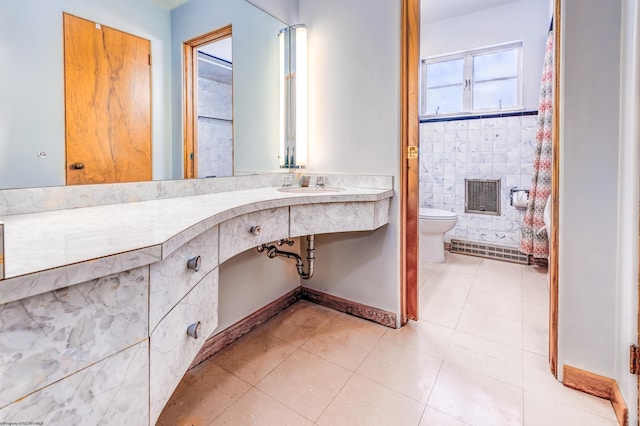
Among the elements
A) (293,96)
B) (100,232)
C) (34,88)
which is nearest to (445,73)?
(293,96)

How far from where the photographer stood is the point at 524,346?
1.66m

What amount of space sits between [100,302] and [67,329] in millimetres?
57

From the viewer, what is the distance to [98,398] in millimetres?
536

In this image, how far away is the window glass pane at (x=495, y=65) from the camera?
3.17 meters

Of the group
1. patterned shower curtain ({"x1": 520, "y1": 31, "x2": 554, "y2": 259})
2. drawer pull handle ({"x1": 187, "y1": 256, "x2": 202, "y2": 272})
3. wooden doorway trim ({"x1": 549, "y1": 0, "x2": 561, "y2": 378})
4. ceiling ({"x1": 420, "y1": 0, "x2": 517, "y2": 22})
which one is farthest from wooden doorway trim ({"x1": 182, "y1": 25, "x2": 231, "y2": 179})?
Answer: patterned shower curtain ({"x1": 520, "y1": 31, "x2": 554, "y2": 259})

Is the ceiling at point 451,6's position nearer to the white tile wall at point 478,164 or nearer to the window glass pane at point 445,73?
the window glass pane at point 445,73

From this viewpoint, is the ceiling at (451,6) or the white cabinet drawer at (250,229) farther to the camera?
the ceiling at (451,6)

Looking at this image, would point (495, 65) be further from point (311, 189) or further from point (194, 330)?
point (194, 330)

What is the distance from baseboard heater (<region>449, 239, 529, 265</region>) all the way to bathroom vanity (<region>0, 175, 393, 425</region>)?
9.71 feet

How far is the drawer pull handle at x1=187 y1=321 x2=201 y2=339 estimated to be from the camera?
2.73 ft

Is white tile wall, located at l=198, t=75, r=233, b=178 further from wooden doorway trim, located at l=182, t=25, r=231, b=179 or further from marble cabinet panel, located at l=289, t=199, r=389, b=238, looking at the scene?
marble cabinet panel, located at l=289, t=199, r=389, b=238

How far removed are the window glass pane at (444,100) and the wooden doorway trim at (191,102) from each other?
277cm

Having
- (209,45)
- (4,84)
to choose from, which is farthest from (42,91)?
(209,45)

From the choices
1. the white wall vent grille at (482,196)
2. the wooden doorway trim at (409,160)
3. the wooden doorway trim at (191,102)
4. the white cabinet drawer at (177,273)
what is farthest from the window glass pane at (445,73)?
the white cabinet drawer at (177,273)
